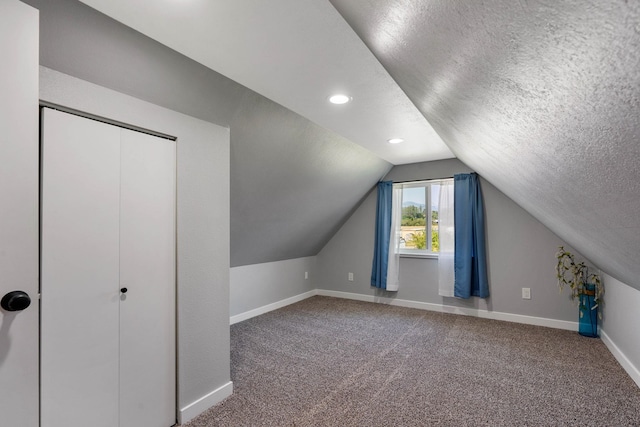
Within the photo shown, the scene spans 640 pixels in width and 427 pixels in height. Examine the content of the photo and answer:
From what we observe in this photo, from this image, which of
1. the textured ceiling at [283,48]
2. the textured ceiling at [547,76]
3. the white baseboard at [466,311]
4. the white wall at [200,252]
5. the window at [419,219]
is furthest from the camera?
the window at [419,219]

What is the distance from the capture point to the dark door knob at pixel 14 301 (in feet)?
3.45

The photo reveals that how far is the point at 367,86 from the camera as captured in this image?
209cm

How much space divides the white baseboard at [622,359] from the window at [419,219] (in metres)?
1.89

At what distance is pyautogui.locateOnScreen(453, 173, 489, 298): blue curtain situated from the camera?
3992 mm

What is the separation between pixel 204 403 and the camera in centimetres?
205

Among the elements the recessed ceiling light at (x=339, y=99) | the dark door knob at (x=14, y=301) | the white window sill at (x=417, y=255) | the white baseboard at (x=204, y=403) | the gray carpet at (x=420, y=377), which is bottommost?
the gray carpet at (x=420, y=377)

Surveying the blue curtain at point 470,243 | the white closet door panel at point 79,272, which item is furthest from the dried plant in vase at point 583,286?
the white closet door panel at point 79,272

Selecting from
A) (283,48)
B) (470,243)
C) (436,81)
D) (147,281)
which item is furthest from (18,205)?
(470,243)

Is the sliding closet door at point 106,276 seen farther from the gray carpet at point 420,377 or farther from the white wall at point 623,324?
the white wall at point 623,324

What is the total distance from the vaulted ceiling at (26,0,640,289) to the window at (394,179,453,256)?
1.46 m

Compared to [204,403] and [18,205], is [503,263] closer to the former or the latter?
[204,403]

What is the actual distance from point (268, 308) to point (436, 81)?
12.5 ft

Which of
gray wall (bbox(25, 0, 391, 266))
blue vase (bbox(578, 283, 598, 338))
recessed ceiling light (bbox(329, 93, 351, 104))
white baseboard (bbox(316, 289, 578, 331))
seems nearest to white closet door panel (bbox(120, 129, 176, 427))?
gray wall (bbox(25, 0, 391, 266))

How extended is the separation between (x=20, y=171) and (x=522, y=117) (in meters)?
1.63
